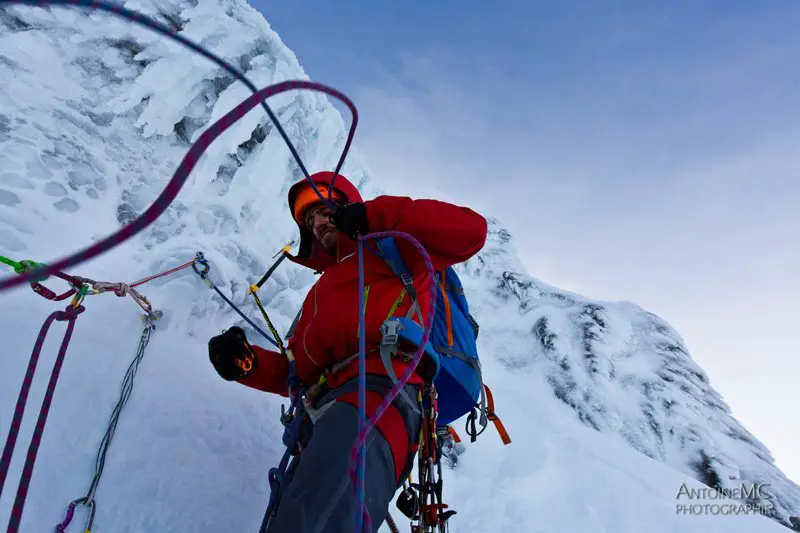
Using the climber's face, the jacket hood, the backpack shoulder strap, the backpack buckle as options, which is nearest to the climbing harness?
the jacket hood

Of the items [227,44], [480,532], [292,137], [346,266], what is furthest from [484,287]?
[346,266]

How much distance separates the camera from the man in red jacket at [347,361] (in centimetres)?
148

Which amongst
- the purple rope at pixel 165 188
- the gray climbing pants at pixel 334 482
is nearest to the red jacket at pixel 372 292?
the gray climbing pants at pixel 334 482

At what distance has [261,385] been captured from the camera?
232 centimetres

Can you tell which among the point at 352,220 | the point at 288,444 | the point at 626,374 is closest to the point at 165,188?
the point at 352,220

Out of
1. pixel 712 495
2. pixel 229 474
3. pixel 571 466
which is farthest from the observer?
pixel 571 466

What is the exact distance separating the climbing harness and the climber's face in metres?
1.17

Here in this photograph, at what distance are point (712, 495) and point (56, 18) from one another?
924 cm

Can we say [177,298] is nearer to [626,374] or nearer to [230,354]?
[230,354]

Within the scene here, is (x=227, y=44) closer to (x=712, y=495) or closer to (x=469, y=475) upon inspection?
(x=469, y=475)

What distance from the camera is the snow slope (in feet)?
6.73

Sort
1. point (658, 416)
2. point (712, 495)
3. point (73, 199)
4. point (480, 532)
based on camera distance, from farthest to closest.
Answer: point (658, 416) < point (712, 495) < point (73, 199) < point (480, 532)

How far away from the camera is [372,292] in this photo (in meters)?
2.04

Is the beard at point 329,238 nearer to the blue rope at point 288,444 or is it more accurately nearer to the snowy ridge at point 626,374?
the blue rope at point 288,444
